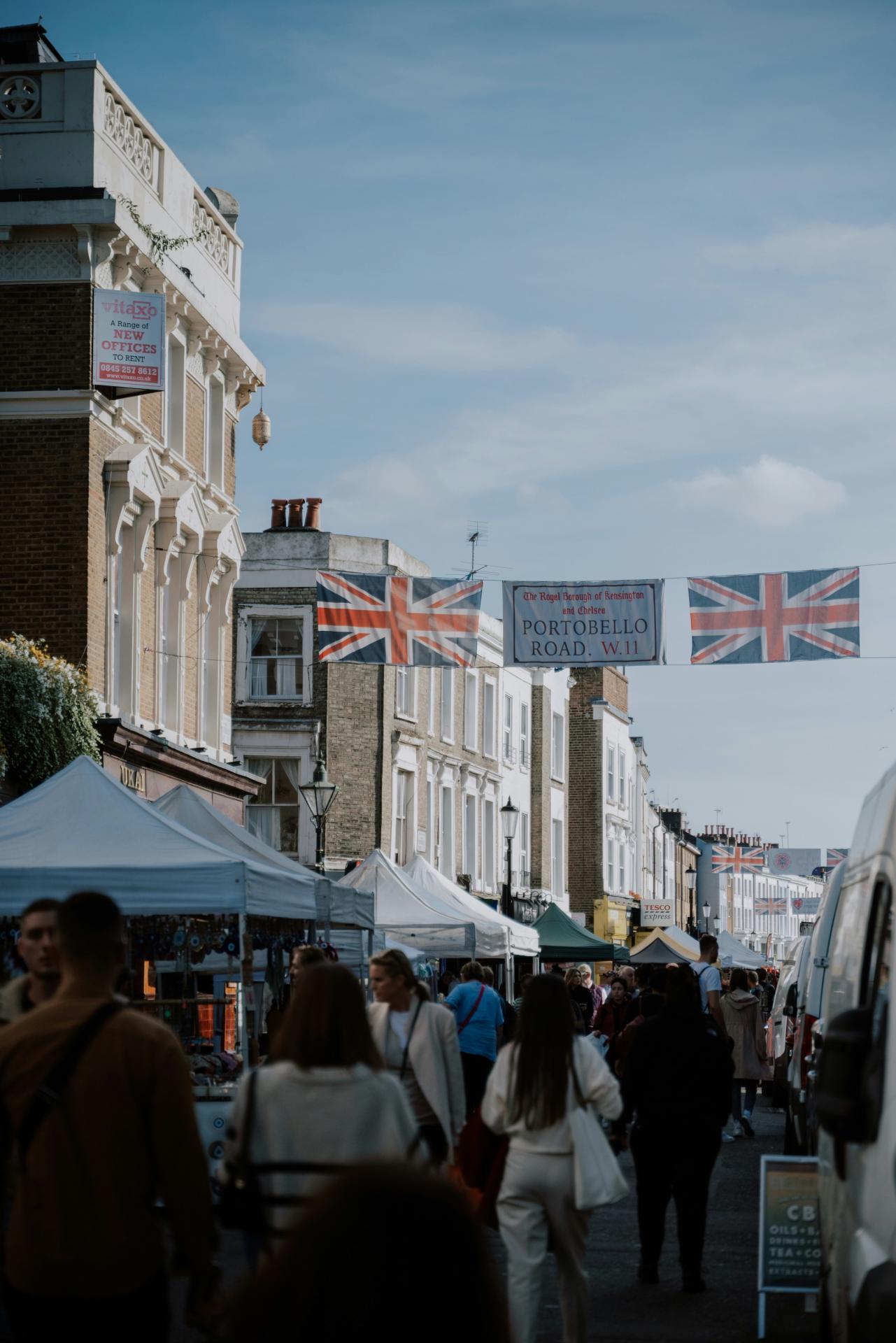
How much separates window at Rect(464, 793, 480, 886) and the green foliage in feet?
88.9

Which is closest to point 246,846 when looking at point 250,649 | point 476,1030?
point 476,1030

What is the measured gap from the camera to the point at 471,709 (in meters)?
48.3

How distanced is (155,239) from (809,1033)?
14.3 metres

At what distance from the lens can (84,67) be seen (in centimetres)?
2233

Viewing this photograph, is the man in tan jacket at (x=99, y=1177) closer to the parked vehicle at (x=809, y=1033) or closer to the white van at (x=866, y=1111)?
the white van at (x=866, y=1111)

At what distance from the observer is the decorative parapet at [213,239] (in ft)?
88.0

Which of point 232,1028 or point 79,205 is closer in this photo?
point 79,205

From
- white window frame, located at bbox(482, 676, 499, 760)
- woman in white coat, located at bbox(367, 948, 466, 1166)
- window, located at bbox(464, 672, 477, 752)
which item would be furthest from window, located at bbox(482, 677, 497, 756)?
woman in white coat, located at bbox(367, 948, 466, 1166)

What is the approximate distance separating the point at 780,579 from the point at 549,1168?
16175mm

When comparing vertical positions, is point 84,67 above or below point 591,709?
above

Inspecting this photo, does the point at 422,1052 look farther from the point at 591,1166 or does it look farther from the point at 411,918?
the point at 411,918

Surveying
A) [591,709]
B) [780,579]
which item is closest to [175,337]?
[780,579]

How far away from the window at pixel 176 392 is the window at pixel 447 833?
2138cm

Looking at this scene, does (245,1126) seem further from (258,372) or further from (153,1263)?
(258,372)
